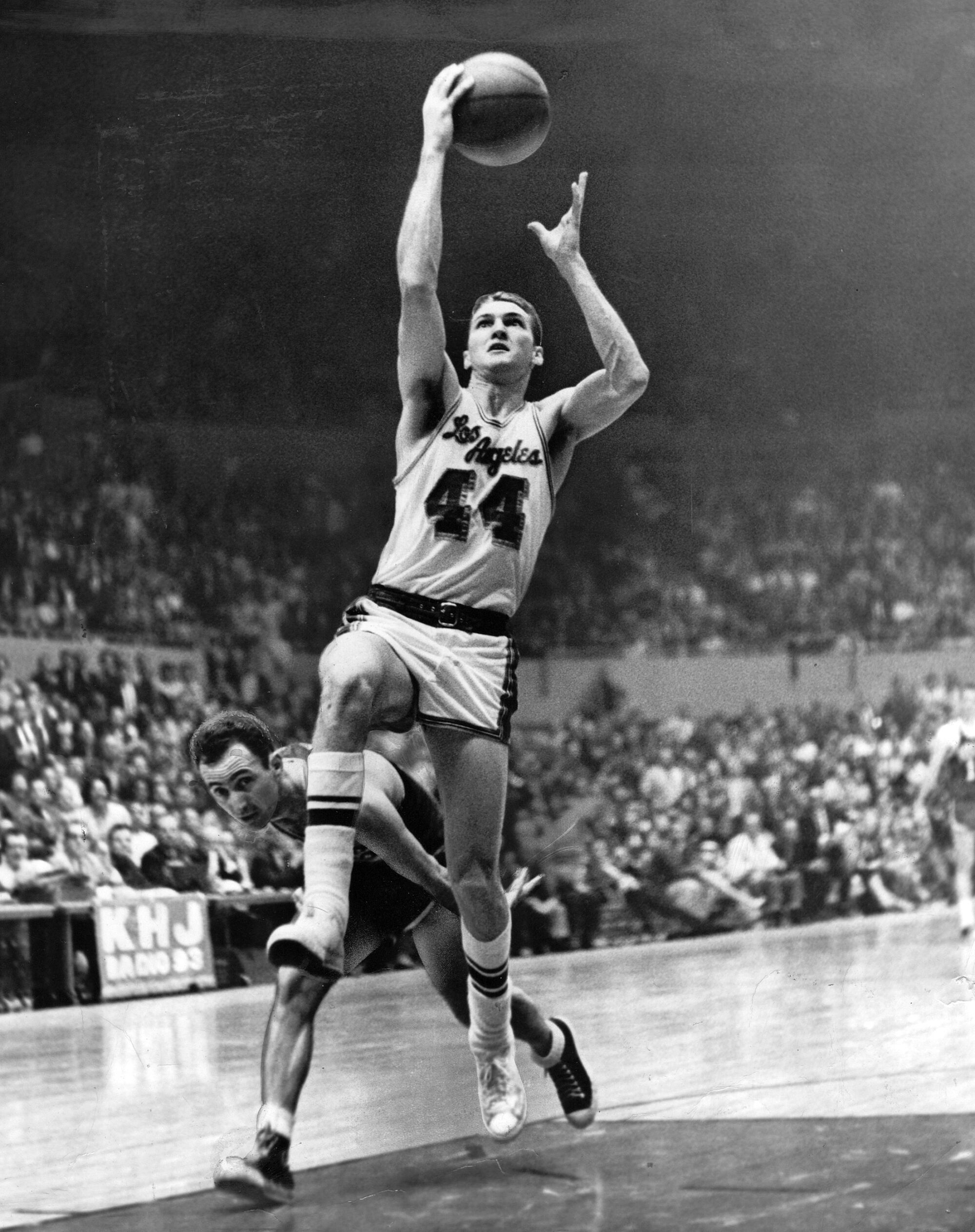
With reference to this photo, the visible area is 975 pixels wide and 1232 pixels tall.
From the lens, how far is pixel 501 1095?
4.10 meters

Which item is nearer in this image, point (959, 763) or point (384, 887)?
point (384, 887)

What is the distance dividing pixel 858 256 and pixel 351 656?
276cm

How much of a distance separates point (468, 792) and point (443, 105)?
171cm

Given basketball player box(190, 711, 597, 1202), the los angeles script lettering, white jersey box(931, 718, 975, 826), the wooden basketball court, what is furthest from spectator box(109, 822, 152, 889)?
white jersey box(931, 718, 975, 826)

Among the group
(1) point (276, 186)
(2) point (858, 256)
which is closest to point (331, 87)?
(1) point (276, 186)

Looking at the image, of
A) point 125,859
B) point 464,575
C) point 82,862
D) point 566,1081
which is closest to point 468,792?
point 464,575

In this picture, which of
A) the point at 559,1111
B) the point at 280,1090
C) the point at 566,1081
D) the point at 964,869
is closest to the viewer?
the point at 280,1090

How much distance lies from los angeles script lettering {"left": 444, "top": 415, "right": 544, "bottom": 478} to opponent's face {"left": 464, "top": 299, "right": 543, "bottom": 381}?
0.16 metres

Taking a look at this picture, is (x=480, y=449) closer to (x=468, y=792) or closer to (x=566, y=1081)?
(x=468, y=792)

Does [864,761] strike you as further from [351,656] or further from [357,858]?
[351,656]

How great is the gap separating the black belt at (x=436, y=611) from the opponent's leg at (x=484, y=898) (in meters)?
0.27

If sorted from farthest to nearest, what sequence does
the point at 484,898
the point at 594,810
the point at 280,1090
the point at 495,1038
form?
the point at 594,810 < the point at 495,1038 < the point at 280,1090 < the point at 484,898

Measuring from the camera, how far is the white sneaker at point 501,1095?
4086 millimetres

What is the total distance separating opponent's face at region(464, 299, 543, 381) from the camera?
4.01 metres
